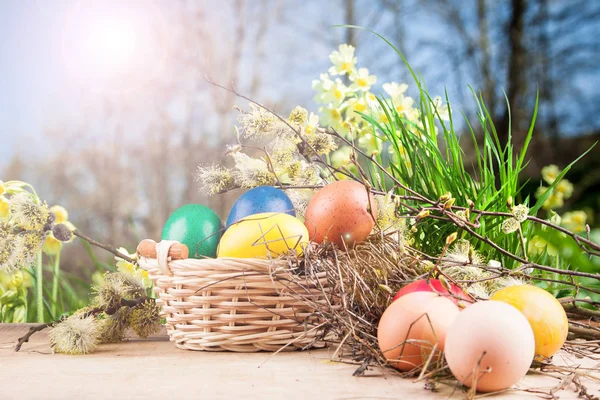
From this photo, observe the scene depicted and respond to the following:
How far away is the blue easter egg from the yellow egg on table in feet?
1.59

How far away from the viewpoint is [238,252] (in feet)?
3.56

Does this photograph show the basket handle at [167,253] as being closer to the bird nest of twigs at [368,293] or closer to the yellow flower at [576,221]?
the bird nest of twigs at [368,293]

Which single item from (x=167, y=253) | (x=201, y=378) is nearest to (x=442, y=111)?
(x=167, y=253)

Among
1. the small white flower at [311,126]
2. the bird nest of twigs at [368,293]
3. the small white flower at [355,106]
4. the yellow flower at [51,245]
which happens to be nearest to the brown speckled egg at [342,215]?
the bird nest of twigs at [368,293]

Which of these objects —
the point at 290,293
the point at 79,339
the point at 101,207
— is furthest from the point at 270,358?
the point at 101,207

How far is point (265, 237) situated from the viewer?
1071mm

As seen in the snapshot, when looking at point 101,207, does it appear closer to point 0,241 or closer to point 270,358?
point 0,241

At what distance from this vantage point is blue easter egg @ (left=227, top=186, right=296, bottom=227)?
1.19 m

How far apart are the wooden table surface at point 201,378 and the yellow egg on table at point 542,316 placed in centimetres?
6

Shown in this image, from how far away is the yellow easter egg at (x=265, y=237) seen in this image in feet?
3.49

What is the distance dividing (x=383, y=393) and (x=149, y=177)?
3825 mm

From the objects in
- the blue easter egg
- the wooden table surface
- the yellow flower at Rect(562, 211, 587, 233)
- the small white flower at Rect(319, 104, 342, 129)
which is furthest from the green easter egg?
the yellow flower at Rect(562, 211, 587, 233)

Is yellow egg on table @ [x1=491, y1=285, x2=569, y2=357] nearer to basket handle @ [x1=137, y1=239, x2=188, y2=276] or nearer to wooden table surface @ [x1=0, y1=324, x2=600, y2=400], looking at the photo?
wooden table surface @ [x1=0, y1=324, x2=600, y2=400]

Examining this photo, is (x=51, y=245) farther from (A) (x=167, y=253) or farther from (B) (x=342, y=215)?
(B) (x=342, y=215)
